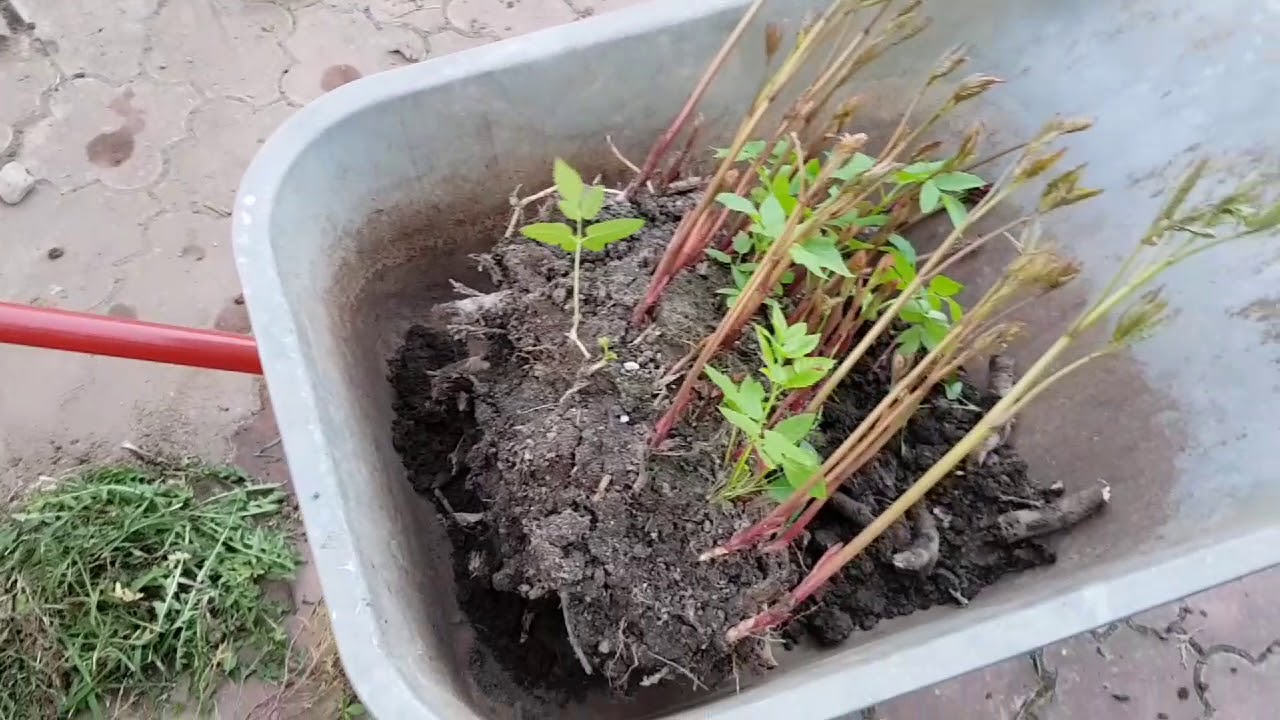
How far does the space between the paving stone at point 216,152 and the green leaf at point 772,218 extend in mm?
1019

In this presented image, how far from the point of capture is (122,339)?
0.74 meters

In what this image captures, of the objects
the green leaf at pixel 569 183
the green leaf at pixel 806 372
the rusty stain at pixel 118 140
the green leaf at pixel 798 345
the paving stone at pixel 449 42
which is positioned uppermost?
the green leaf at pixel 569 183

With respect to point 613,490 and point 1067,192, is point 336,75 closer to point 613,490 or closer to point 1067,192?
point 613,490

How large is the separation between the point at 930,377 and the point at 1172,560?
200 mm

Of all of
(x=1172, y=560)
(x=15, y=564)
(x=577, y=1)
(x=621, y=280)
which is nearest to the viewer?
(x=1172, y=560)

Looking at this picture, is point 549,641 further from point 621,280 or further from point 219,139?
point 219,139

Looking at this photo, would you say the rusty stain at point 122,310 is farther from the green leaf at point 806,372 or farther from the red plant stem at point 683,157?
Answer: the green leaf at point 806,372

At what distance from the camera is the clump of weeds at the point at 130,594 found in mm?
1066

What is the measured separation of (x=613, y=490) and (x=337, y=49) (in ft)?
3.74

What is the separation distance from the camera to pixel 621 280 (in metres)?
0.82

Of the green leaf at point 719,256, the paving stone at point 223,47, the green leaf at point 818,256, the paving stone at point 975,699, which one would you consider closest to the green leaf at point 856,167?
the green leaf at point 818,256

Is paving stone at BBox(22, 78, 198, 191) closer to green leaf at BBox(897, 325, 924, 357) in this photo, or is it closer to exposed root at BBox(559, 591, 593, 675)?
exposed root at BBox(559, 591, 593, 675)

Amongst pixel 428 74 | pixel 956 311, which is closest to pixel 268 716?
pixel 428 74

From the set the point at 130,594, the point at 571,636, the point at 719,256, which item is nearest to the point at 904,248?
the point at 719,256
